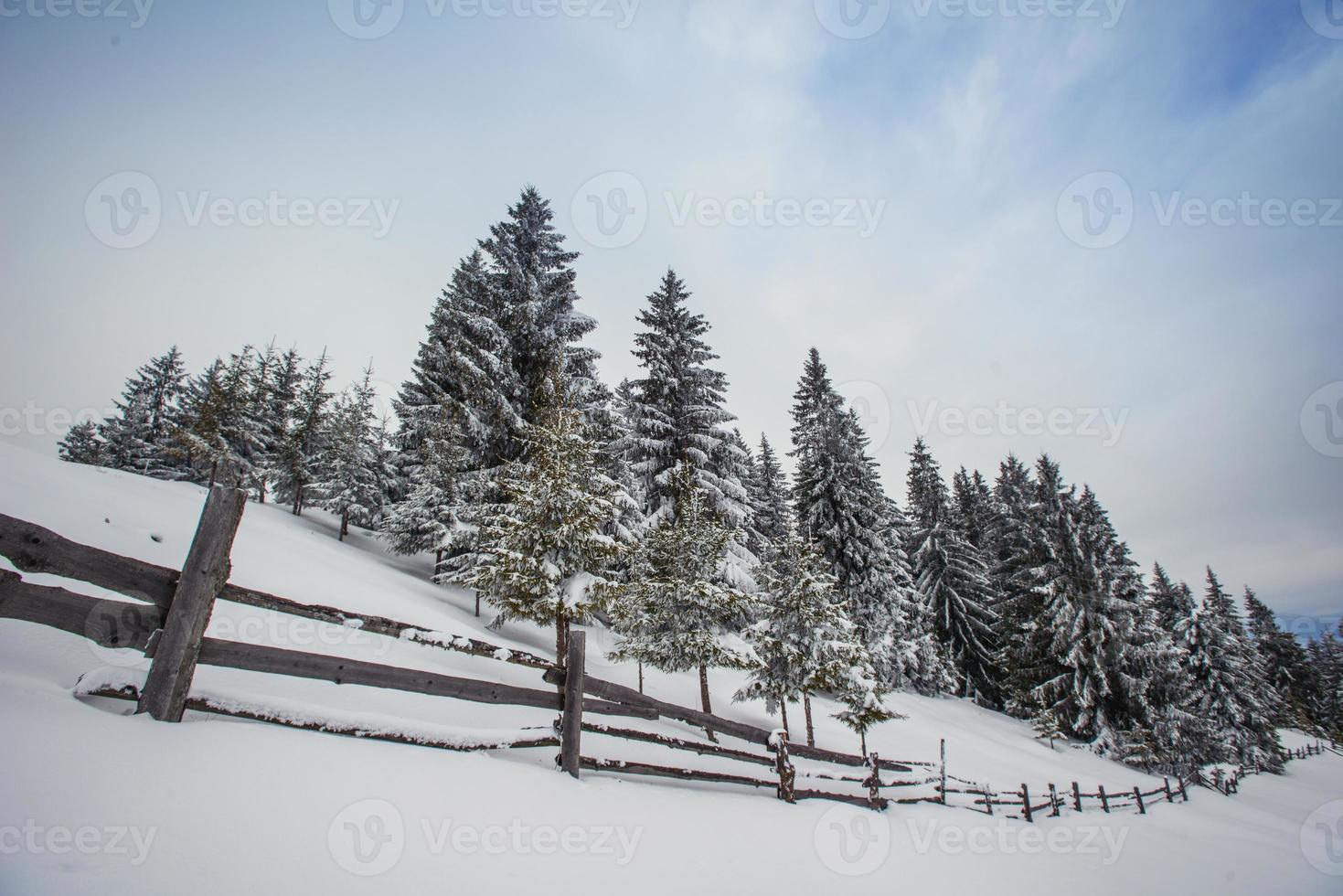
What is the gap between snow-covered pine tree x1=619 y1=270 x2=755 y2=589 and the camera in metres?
20.3

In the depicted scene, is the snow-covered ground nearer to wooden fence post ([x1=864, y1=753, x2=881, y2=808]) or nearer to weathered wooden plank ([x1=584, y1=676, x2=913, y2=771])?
wooden fence post ([x1=864, y1=753, x2=881, y2=808])

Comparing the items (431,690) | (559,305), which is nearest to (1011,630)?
(559,305)

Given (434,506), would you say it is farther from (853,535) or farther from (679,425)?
(853,535)

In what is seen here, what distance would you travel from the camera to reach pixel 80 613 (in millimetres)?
3270

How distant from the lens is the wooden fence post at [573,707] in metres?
5.45

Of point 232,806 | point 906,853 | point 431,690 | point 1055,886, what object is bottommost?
point 1055,886

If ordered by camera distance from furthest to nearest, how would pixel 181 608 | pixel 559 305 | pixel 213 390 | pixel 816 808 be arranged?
1. pixel 213 390
2. pixel 559 305
3. pixel 816 808
4. pixel 181 608

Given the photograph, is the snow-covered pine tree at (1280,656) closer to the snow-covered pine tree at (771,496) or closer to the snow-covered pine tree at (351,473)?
the snow-covered pine tree at (771,496)

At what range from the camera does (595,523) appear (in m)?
14.1

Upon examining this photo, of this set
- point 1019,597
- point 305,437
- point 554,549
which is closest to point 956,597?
point 1019,597

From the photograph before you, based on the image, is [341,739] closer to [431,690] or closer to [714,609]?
[431,690]

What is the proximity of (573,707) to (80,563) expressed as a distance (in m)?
4.03

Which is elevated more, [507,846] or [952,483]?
[952,483]

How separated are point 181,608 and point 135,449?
50.9 meters
